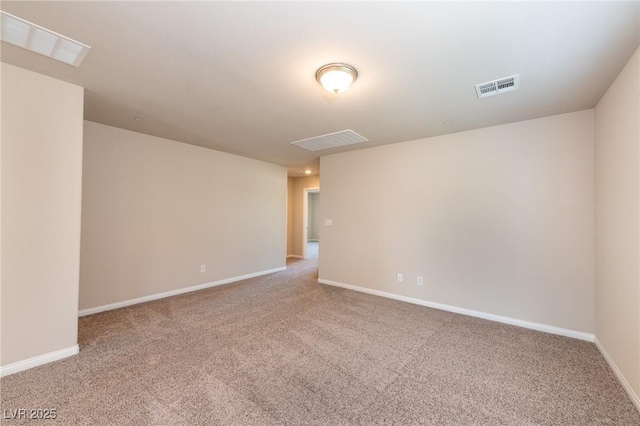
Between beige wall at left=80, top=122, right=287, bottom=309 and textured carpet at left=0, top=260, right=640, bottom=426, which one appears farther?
beige wall at left=80, top=122, right=287, bottom=309

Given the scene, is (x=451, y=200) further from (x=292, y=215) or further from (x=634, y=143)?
(x=292, y=215)

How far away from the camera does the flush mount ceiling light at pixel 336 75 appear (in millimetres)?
2061

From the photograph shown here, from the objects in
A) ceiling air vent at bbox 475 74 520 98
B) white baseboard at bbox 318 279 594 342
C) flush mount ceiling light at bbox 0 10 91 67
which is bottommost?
white baseboard at bbox 318 279 594 342

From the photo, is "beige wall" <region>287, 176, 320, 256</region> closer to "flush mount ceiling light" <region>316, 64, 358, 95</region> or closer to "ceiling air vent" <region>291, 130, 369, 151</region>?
"ceiling air vent" <region>291, 130, 369, 151</region>

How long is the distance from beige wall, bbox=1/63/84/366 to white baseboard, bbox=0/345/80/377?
0.03 metres

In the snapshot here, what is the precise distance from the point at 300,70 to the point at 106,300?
152 inches

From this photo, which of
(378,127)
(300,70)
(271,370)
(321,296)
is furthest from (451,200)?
(271,370)

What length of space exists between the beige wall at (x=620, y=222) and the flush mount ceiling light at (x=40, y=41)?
4.05 metres

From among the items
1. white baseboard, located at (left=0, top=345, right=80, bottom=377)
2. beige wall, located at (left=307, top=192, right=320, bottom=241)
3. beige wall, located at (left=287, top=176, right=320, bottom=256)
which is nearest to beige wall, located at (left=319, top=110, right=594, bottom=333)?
beige wall, located at (left=287, top=176, right=320, bottom=256)

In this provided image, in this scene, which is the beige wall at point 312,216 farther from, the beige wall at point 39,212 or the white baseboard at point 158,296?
the beige wall at point 39,212

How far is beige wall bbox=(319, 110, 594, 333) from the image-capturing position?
289cm

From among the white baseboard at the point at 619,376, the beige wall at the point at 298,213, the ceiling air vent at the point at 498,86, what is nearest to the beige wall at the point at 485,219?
the white baseboard at the point at 619,376

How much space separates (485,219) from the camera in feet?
11.2

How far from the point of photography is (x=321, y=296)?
423cm
